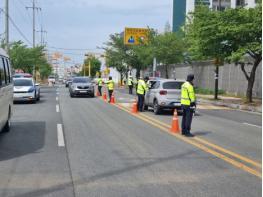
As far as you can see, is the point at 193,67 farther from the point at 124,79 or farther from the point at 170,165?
the point at 170,165

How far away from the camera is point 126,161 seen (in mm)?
8930

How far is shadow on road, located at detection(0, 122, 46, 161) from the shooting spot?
9.83 meters

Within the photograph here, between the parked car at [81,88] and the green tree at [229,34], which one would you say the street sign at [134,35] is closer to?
the parked car at [81,88]

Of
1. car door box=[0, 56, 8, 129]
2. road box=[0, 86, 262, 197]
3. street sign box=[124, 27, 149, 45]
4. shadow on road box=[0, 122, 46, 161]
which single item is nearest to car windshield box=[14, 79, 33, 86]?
shadow on road box=[0, 122, 46, 161]

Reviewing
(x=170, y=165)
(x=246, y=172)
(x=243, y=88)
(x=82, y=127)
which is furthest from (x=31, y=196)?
(x=243, y=88)

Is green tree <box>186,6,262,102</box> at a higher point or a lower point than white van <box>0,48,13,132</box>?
higher

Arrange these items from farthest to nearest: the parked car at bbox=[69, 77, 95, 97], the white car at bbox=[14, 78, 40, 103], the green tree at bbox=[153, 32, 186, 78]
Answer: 1. the green tree at bbox=[153, 32, 186, 78]
2. the parked car at bbox=[69, 77, 95, 97]
3. the white car at bbox=[14, 78, 40, 103]

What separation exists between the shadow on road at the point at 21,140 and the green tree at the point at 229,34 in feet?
49.1

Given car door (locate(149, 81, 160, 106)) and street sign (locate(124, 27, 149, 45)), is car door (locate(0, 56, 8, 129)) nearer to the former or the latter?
car door (locate(149, 81, 160, 106))

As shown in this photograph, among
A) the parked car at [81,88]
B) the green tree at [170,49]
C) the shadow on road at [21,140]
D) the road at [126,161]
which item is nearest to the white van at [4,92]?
the shadow on road at [21,140]

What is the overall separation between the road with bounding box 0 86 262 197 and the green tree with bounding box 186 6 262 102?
12.6 m

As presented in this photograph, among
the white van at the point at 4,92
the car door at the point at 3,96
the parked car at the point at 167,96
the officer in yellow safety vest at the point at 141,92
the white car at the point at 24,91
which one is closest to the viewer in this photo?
the car door at the point at 3,96

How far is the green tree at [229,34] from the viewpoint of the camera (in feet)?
86.2

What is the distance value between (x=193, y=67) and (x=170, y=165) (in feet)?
142
